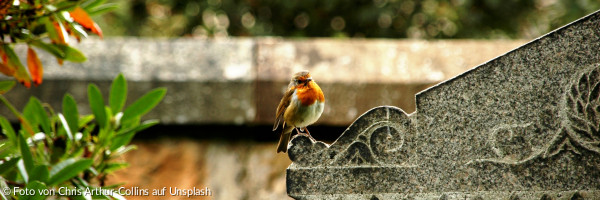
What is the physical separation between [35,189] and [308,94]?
2.55 ft

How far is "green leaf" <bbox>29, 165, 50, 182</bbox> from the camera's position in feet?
5.37

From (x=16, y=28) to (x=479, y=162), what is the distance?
1442 millimetres

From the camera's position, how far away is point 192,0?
4836 millimetres

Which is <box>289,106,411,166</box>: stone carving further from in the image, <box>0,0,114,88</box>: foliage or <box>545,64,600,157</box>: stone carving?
<box>0,0,114,88</box>: foliage

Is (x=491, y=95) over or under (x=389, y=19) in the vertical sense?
under

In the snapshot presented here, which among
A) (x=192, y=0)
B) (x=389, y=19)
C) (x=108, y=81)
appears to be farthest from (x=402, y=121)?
(x=192, y=0)

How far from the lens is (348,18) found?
4.78m

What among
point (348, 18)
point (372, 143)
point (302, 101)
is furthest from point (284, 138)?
point (348, 18)

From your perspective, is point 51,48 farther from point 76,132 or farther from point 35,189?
point 35,189

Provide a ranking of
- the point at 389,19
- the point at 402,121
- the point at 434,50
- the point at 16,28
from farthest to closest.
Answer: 1. the point at 389,19
2. the point at 434,50
3. the point at 16,28
4. the point at 402,121

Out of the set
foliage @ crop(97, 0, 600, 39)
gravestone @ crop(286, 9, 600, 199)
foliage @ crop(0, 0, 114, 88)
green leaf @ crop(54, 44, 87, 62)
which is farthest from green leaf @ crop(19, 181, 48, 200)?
foliage @ crop(97, 0, 600, 39)

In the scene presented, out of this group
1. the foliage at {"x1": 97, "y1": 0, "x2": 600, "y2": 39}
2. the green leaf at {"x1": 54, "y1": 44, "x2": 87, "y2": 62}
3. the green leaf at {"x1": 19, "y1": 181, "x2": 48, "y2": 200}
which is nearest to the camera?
the green leaf at {"x1": 19, "y1": 181, "x2": 48, "y2": 200}

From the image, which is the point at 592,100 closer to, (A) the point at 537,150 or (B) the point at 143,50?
(A) the point at 537,150

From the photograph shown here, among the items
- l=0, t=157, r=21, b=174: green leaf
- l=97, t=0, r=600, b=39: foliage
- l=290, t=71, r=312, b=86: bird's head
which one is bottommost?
l=0, t=157, r=21, b=174: green leaf
